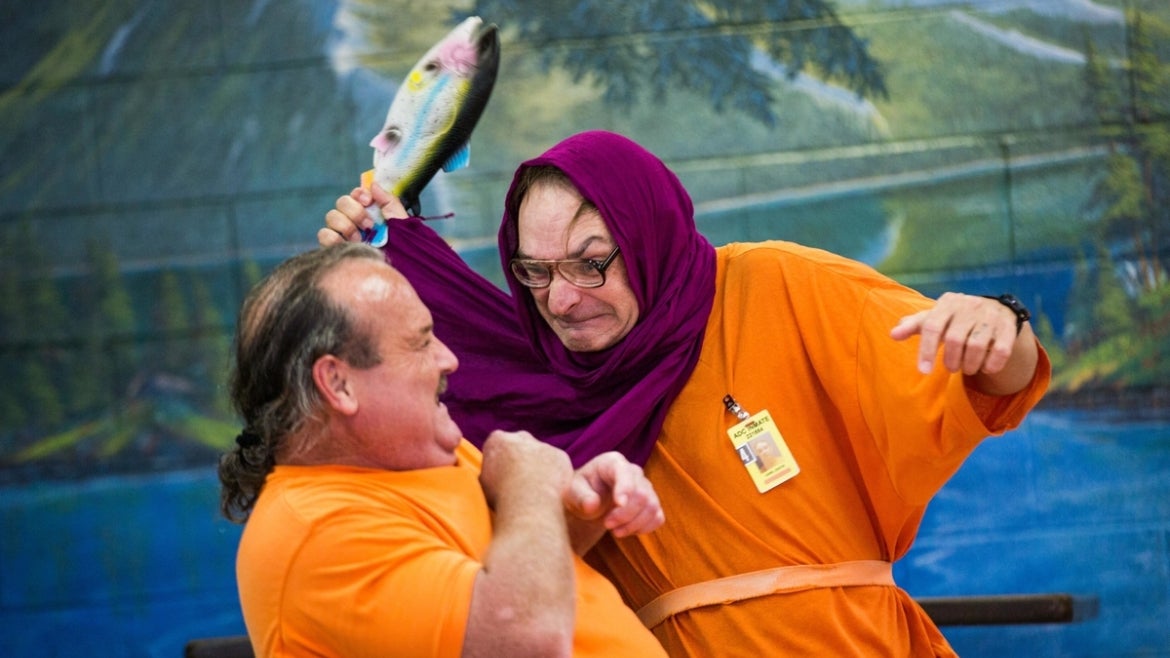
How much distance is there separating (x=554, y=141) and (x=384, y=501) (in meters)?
3.17

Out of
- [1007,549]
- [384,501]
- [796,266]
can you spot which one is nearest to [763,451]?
[796,266]

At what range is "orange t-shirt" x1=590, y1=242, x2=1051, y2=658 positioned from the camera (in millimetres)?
1960

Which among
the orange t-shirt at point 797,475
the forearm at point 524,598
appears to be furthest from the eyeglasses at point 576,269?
the forearm at point 524,598

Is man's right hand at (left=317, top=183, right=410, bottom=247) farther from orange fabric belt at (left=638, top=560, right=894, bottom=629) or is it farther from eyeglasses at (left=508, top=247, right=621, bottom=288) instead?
orange fabric belt at (left=638, top=560, right=894, bottom=629)

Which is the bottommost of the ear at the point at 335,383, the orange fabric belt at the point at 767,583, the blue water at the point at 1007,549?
the blue water at the point at 1007,549

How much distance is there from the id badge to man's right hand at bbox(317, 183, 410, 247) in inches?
30.3

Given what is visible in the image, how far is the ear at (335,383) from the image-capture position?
158 centimetres

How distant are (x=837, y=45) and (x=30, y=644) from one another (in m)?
3.55

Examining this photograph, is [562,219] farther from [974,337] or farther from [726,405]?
[974,337]

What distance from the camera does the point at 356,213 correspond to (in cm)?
229

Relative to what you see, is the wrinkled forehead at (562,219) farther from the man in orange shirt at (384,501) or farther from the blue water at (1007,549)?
the blue water at (1007,549)

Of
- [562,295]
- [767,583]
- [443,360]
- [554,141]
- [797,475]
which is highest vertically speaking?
[443,360]

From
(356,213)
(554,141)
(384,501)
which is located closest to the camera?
(384,501)

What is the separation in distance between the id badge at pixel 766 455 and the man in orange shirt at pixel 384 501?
350 millimetres
